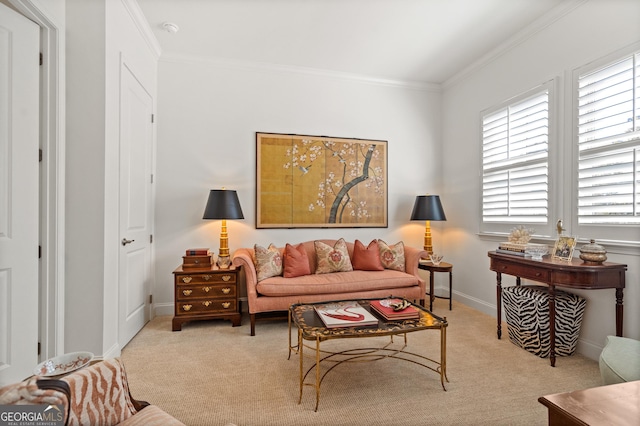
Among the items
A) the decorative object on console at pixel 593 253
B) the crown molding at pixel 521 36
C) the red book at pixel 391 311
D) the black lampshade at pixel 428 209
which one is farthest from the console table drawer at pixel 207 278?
the crown molding at pixel 521 36

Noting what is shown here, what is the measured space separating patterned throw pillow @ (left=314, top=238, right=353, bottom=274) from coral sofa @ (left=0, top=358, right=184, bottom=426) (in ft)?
7.93

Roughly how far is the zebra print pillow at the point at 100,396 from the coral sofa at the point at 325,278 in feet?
6.15

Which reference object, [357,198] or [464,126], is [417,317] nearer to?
[357,198]

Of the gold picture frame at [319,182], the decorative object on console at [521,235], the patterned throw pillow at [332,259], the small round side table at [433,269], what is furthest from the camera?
the gold picture frame at [319,182]

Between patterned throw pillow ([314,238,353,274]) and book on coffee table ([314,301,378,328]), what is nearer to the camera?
book on coffee table ([314,301,378,328])

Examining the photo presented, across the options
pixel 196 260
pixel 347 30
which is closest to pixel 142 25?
pixel 347 30

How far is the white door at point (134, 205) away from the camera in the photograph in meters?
2.61

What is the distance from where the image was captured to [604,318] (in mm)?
2418

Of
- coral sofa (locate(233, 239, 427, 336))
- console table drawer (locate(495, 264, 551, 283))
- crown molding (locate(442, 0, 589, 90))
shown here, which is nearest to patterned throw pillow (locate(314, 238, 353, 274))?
coral sofa (locate(233, 239, 427, 336))

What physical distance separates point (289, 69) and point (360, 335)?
337 centimetres

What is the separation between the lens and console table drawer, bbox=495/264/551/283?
2383 millimetres

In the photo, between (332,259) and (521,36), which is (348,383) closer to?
(332,259)

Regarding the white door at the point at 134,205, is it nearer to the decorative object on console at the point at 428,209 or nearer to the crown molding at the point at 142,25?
the crown molding at the point at 142,25

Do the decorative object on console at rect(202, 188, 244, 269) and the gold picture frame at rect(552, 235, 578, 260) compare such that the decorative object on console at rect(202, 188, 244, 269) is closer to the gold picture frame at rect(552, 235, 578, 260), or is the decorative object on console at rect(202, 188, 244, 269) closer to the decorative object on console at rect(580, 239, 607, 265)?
the gold picture frame at rect(552, 235, 578, 260)
